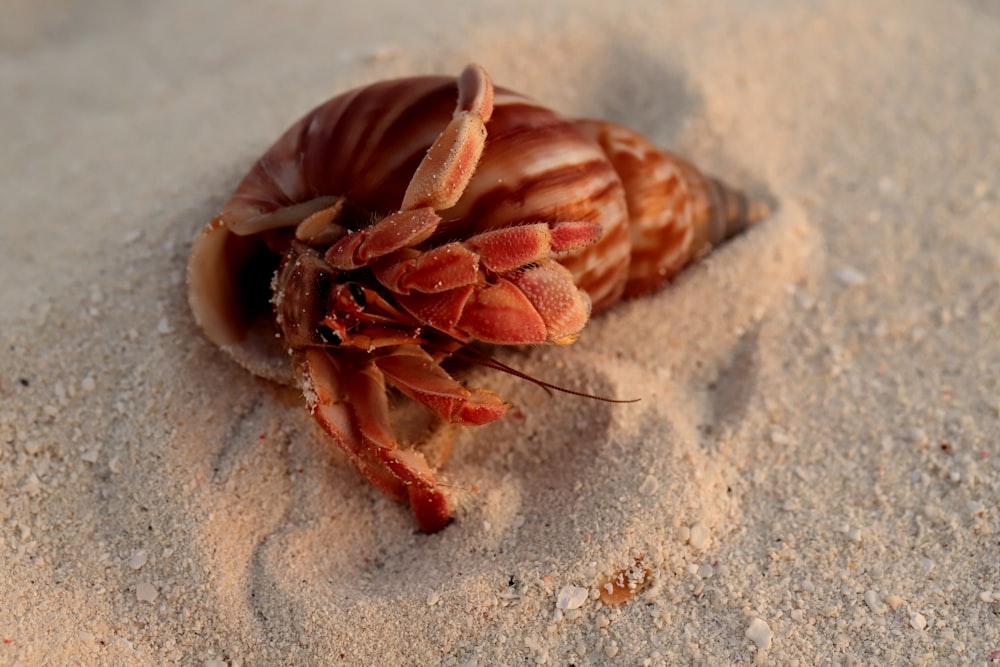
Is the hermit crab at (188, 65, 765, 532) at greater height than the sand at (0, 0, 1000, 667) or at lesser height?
greater

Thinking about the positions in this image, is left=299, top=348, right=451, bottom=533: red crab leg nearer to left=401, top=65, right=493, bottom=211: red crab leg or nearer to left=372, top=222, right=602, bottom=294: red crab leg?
left=372, top=222, right=602, bottom=294: red crab leg

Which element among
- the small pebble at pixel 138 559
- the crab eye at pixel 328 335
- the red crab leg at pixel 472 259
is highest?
the red crab leg at pixel 472 259

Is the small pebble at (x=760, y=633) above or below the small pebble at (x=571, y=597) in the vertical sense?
above

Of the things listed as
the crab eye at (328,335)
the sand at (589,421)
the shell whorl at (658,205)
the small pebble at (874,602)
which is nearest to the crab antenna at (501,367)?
the sand at (589,421)

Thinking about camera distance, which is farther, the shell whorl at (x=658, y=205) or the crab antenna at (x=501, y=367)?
the shell whorl at (x=658, y=205)

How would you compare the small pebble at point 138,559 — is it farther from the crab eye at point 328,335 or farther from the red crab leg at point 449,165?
the red crab leg at point 449,165

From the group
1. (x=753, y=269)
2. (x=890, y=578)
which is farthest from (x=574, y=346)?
(x=890, y=578)

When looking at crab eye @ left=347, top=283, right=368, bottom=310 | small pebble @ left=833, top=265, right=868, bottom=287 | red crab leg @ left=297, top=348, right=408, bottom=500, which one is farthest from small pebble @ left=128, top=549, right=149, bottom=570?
small pebble @ left=833, top=265, right=868, bottom=287

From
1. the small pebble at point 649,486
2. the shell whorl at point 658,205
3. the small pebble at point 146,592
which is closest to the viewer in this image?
the small pebble at point 146,592

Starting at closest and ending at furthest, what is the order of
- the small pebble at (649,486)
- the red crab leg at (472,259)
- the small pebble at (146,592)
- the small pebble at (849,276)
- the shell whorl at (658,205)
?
the red crab leg at (472,259)
the small pebble at (146,592)
the small pebble at (649,486)
the shell whorl at (658,205)
the small pebble at (849,276)
